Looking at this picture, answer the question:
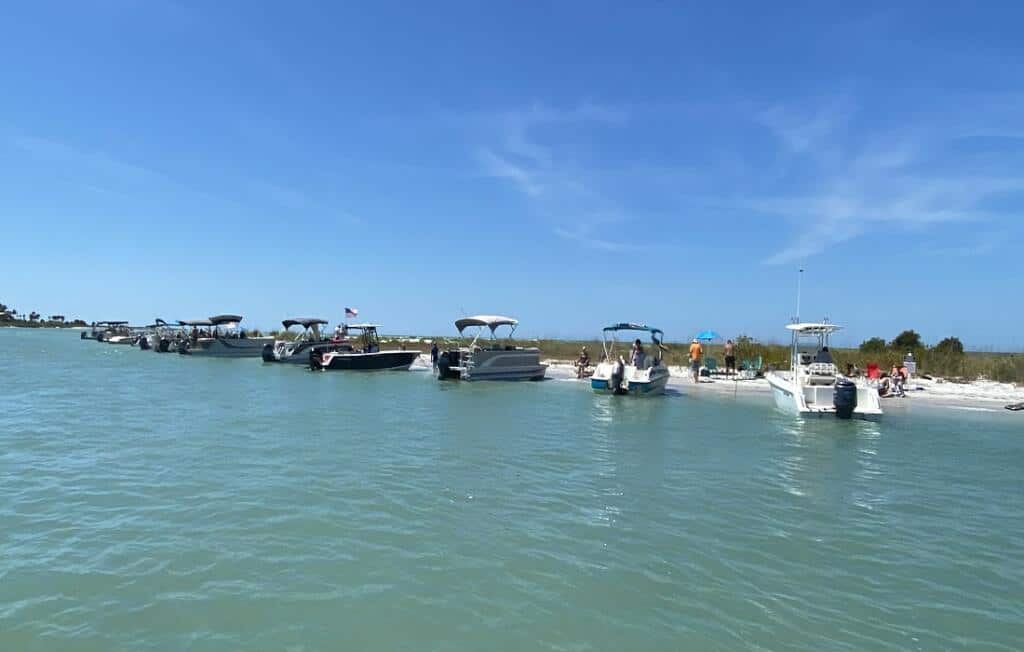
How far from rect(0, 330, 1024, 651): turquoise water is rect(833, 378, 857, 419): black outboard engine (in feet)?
8.63

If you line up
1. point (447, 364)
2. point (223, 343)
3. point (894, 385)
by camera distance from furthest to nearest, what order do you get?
point (223, 343) < point (447, 364) < point (894, 385)

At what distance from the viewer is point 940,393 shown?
28.8 metres

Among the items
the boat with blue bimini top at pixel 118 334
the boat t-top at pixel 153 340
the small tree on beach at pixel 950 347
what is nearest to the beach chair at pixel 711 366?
the small tree on beach at pixel 950 347

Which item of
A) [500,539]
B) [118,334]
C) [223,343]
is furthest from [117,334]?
[500,539]

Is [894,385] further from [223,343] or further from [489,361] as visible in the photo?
[223,343]

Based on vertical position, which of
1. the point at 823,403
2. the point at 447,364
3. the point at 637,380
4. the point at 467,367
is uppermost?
the point at 447,364

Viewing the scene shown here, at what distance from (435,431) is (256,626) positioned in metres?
11.5

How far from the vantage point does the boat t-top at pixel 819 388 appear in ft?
66.3

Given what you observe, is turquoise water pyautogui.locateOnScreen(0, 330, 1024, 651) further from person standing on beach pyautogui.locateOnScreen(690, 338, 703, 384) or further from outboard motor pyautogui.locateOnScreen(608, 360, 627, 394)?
person standing on beach pyautogui.locateOnScreen(690, 338, 703, 384)

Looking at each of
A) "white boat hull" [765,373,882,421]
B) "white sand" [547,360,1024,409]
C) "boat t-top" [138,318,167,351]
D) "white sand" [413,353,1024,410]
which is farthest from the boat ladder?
"boat t-top" [138,318,167,351]

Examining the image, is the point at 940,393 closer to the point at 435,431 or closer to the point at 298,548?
the point at 435,431

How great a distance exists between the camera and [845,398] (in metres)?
20.0

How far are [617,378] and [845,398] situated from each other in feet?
30.6

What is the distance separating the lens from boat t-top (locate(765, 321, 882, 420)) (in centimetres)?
2020
